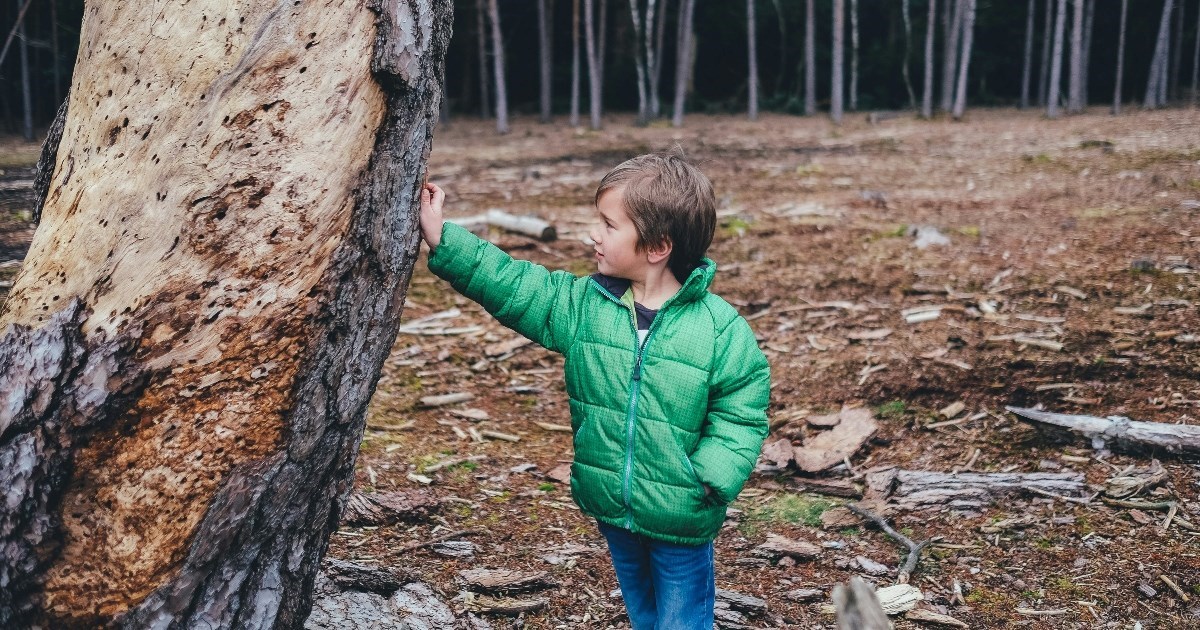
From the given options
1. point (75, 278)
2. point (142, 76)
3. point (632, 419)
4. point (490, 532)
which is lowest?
point (490, 532)

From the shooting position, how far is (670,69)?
3572 centimetres

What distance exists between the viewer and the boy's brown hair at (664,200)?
2.70 meters

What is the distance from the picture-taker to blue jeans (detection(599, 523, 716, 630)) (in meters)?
2.79

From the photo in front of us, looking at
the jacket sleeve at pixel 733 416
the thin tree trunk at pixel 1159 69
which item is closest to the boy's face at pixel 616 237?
the jacket sleeve at pixel 733 416

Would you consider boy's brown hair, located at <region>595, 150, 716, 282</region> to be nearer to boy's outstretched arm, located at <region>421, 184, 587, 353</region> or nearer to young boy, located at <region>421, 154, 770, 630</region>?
young boy, located at <region>421, 154, 770, 630</region>

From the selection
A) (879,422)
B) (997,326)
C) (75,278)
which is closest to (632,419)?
(75,278)

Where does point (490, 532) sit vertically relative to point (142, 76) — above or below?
below

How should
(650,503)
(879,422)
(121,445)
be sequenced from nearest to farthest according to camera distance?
(121,445) → (650,503) → (879,422)

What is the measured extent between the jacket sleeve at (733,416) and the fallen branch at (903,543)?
→ 1.40m

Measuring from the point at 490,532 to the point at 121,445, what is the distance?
77.3 inches

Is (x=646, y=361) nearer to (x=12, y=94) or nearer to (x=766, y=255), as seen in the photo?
(x=766, y=255)

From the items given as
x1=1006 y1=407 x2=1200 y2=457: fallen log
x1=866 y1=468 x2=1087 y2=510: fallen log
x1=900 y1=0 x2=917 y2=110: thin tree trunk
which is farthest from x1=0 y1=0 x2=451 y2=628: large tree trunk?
x1=900 y1=0 x2=917 y2=110: thin tree trunk

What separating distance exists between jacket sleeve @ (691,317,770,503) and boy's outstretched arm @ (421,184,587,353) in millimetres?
476

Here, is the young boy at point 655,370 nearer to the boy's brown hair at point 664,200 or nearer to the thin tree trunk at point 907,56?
the boy's brown hair at point 664,200
